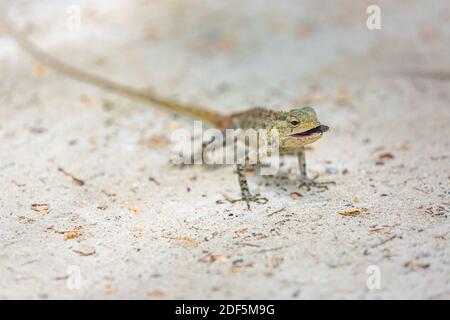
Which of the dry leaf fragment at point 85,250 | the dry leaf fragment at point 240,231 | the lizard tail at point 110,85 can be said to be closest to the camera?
the dry leaf fragment at point 85,250

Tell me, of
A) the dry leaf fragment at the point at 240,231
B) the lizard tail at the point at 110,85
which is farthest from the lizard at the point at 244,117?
the dry leaf fragment at the point at 240,231

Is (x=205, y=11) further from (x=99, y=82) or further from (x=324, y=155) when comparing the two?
(x=324, y=155)

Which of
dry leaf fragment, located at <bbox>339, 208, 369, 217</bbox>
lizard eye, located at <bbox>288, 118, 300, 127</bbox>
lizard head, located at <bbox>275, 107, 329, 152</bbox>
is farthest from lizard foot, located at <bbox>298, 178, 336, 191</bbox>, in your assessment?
lizard eye, located at <bbox>288, 118, 300, 127</bbox>

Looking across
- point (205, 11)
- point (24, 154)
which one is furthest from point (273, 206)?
point (205, 11)

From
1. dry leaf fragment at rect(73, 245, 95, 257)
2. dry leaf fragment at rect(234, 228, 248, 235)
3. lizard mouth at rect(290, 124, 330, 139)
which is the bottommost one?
dry leaf fragment at rect(73, 245, 95, 257)

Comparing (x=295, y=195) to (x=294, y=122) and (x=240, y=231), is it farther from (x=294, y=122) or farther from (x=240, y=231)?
(x=240, y=231)

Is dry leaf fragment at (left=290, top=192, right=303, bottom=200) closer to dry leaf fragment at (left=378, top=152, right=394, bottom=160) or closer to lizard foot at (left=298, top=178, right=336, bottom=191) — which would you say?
lizard foot at (left=298, top=178, right=336, bottom=191)

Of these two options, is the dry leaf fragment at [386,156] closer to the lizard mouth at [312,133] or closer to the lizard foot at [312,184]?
the lizard foot at [312,184]

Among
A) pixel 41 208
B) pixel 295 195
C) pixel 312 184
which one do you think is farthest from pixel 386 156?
pixel 41 208
